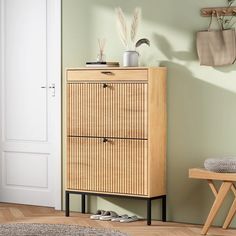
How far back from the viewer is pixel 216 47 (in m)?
6.05

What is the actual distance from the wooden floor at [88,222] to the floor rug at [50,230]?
359 millimetres

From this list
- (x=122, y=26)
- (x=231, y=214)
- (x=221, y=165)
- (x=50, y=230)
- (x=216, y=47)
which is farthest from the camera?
(x=122, y=26)

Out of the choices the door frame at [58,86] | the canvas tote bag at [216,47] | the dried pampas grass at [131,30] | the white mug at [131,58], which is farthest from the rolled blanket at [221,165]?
the door frame at [58,86]

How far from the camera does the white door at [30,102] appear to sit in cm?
684

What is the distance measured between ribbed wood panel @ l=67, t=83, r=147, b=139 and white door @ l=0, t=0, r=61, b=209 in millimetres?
502

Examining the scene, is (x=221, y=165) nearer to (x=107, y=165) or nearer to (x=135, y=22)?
(x=107, y=165)

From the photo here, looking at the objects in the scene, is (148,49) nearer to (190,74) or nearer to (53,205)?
(190,74)

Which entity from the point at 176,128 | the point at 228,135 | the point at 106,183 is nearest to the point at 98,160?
the point at 106,183

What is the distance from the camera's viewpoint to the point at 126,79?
6059 mm

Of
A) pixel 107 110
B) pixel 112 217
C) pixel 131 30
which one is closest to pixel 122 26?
pixel 131 30

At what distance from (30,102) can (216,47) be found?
1.91m

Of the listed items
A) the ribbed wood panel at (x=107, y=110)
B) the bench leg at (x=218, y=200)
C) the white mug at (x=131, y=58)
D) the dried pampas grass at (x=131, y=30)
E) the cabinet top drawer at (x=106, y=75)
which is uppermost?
the dried pampas grass at (x=131, y=30)

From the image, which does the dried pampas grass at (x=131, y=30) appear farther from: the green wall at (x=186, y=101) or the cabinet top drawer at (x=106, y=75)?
the cabinet top drawer at (x=106, y=75)

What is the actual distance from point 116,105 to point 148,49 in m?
0.58
